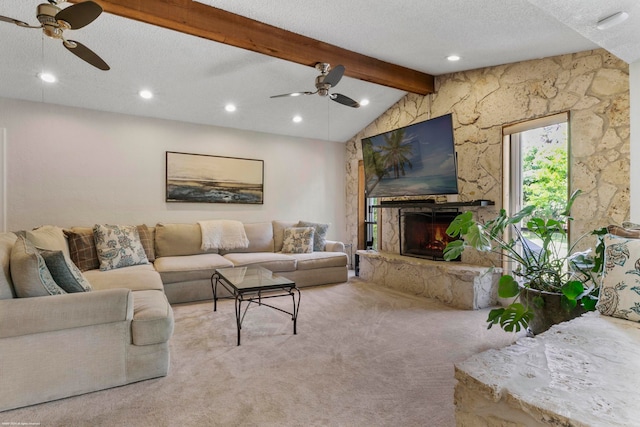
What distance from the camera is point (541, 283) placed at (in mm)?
2498

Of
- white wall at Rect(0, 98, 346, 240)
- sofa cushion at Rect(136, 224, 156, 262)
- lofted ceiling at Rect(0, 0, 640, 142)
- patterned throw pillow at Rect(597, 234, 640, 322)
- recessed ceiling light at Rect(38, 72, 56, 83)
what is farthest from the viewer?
sofa cushion at Rect(136, 224, 156, 262)

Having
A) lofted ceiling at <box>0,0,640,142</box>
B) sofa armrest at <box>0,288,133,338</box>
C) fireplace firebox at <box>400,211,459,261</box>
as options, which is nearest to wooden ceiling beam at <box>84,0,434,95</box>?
lofted ceiling at <box>0,0,640,142</box>

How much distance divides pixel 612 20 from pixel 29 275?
140 inches

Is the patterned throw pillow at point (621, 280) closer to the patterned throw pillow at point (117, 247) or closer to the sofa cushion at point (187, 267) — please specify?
the sofa cushion at point (187, 267)

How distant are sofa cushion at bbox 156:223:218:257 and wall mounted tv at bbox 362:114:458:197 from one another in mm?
2657

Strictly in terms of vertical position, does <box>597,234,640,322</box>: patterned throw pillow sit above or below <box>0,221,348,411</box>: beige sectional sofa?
above

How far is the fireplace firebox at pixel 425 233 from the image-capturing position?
4324 millimetres

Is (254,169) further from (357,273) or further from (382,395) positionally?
(382,395)

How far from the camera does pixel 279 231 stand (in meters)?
5.36

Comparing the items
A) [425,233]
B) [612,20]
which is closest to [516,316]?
[612,20]

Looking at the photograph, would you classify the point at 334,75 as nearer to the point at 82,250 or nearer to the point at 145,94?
the point at 145,94

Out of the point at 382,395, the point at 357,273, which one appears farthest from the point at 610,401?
the point at 357,273

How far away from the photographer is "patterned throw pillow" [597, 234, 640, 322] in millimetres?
1723

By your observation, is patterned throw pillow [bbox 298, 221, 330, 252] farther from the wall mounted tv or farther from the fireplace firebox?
the fireplace firebox
